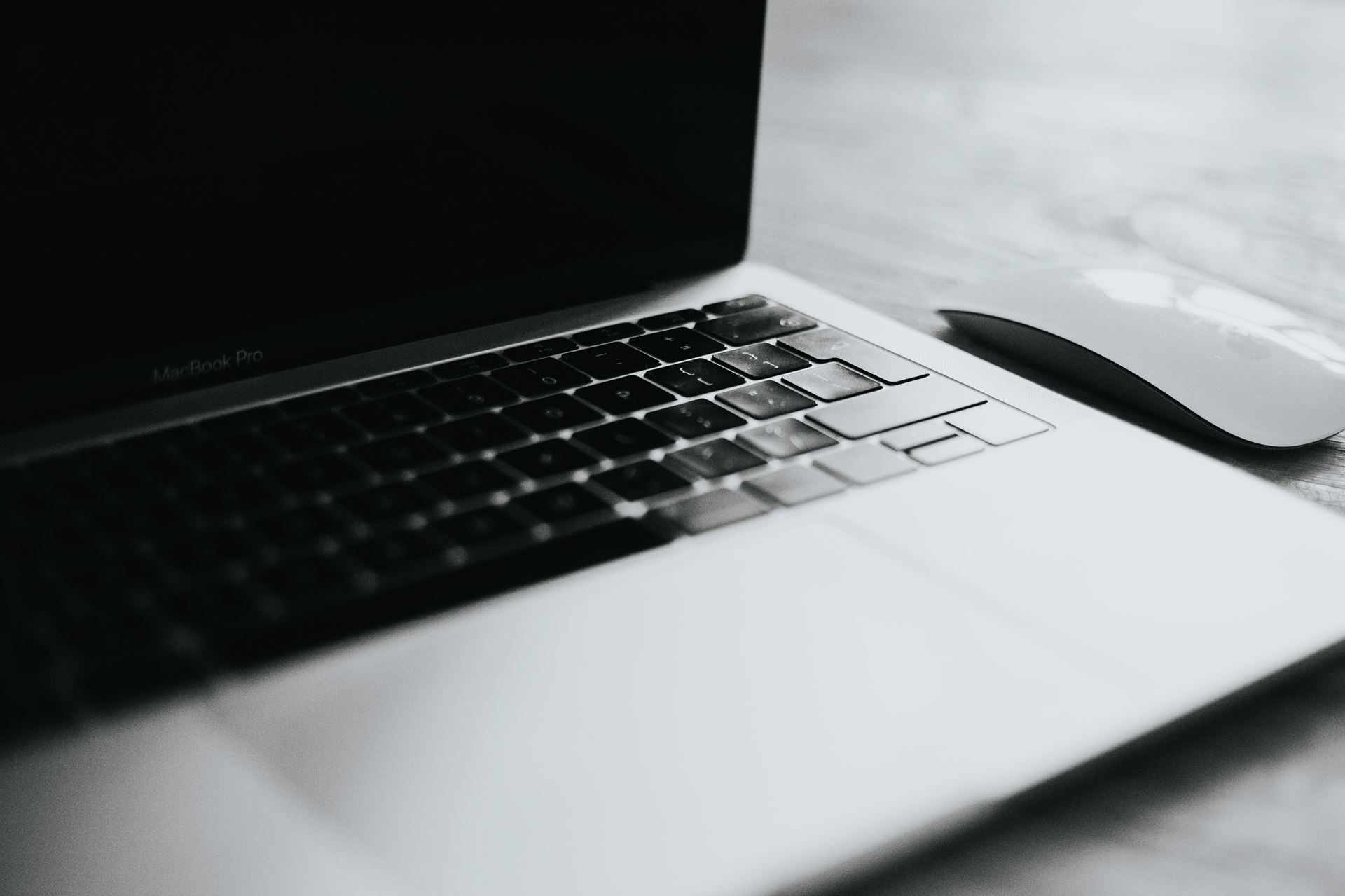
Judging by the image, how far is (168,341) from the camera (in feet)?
1.64

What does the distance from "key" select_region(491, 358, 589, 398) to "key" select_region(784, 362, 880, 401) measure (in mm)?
102

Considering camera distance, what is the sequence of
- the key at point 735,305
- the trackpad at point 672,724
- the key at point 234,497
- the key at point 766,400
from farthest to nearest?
1. the key at point 735,305
2. the key at point 766,400
3. the key at point 234,497
4. the trackpad at point 672,724

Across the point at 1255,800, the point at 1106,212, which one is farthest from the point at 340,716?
the point at 1106,212

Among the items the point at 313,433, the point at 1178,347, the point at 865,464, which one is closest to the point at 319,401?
the point at 313,433

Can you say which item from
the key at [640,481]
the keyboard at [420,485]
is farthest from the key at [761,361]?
the key at [640,481]

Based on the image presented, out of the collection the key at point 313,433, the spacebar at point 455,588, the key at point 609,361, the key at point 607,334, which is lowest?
the spacebar at point 455,588

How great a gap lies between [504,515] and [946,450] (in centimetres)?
20

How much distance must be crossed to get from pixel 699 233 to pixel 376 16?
0.74 ft

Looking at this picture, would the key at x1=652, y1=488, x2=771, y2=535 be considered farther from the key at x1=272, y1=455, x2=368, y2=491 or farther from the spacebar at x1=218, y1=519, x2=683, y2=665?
the key at x1=272, y1=455, x2=368, y2=491

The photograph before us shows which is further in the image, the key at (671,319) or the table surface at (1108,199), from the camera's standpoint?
the key at (671,319)

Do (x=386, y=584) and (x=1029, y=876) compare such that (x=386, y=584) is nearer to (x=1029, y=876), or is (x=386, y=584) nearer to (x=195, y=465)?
(x=195, y=465)

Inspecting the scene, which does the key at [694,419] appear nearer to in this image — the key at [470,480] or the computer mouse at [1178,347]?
the key at [470,480]

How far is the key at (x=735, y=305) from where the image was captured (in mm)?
614

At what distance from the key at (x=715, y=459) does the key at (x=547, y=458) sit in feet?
0.12
